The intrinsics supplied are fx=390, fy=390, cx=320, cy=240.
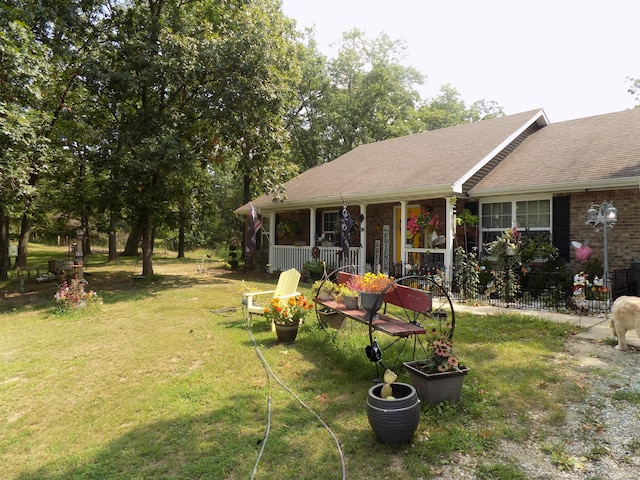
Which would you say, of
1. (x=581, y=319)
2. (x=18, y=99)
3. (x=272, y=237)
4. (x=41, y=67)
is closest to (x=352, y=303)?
(x=581, y=319)

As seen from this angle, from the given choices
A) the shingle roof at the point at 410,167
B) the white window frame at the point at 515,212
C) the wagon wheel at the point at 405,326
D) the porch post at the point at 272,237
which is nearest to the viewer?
the wagon wheel at the point at 405,326

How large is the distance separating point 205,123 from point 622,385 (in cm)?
1348

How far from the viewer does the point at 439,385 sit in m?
3.69

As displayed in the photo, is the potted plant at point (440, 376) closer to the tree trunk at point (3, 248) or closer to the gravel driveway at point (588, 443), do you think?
the gravel driveway at point (588, 443)

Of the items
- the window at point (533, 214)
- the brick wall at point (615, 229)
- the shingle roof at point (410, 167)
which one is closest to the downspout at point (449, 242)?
the shingle roof at point (410, 167)

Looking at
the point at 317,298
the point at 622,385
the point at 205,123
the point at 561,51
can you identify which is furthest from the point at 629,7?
the point at 205,123

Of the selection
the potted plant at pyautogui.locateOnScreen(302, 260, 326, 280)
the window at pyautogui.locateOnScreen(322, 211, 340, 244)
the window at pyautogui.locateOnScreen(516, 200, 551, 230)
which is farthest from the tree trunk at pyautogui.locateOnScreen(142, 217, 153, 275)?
the window at pyautogui.locateOnScreen(516, 200, 551, 230)

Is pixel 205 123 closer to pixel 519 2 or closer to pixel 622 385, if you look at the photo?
pixel 519 2

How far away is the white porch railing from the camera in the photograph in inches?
521

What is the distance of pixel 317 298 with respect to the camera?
22.2 ft

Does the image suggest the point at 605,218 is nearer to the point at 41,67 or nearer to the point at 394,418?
the point at 394,418

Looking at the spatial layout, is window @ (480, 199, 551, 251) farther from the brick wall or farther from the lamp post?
the lamp post

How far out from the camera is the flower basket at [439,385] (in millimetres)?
3670

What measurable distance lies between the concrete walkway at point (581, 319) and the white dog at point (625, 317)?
0.26 meters
